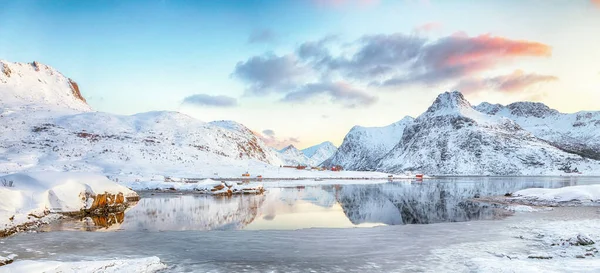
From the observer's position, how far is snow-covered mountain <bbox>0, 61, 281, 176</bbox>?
67.8 metres

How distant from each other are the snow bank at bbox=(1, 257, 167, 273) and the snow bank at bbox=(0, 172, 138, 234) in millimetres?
9657

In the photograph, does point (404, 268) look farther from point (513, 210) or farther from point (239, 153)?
point (239, 153)

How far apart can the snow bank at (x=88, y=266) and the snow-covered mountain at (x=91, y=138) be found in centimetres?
5441

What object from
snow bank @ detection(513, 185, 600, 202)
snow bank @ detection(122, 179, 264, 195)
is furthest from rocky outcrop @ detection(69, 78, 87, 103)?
snow bank @ detection(513, 185, 600, 202)

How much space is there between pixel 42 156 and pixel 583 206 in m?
82.7

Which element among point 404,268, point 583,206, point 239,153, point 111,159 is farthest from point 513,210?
point 239,153

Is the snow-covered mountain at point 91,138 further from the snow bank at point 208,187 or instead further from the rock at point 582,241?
the rock at point 582,241

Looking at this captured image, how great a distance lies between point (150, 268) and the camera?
11.2 meters

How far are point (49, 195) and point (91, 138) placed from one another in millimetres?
72094

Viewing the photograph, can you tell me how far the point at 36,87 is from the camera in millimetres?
139750

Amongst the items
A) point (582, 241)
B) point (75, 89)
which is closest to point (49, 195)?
point (582, 241)

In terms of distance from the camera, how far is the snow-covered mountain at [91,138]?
67750 mm

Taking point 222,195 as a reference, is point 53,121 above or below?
above

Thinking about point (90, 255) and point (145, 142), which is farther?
point (145, 142)
